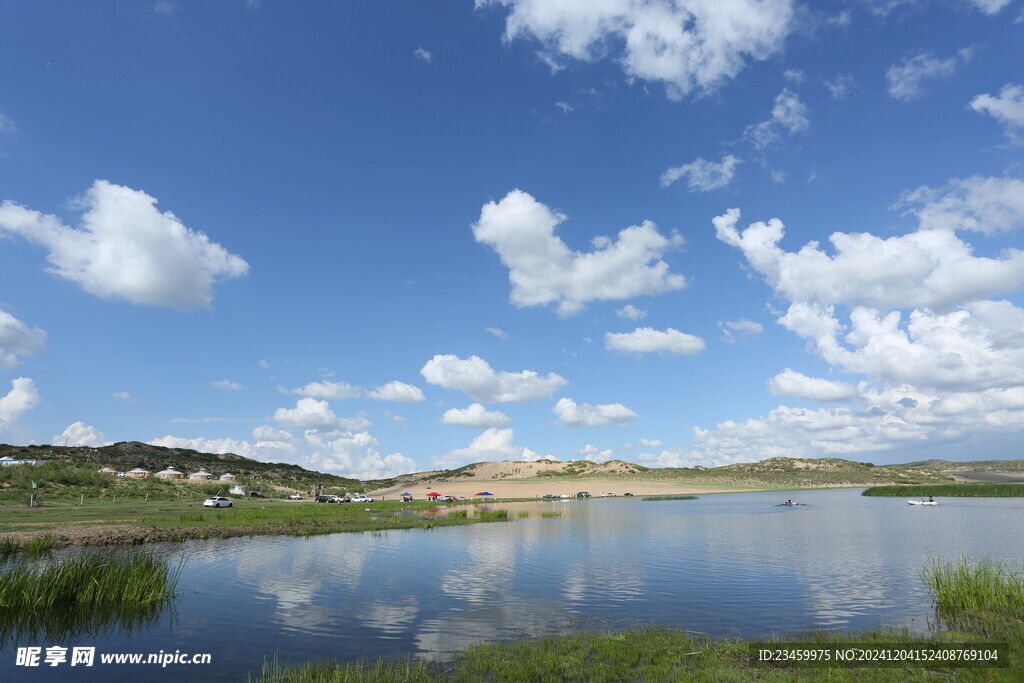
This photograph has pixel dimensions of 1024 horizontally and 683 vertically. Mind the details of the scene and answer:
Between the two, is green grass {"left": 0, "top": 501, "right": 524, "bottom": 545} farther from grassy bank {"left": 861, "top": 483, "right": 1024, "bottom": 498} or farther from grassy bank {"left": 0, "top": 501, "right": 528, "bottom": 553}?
grassy bank {"left": 861, "top": 483, "right": 1024, "bottom": 498}

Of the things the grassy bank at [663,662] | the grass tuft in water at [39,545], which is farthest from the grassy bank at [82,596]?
the grass tuft in water at [39,545]

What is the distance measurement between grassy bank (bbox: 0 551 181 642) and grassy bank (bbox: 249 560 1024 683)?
1133 centimetres

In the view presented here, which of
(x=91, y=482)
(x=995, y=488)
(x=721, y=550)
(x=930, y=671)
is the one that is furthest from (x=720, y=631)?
(x=995, y=488)

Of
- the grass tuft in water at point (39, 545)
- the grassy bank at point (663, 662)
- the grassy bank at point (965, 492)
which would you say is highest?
the grass tuft in water at point (39, 545)

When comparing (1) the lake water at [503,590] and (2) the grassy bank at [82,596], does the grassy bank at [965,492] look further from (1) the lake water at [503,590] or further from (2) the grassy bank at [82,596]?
(2) the grassy bank at [82,596]

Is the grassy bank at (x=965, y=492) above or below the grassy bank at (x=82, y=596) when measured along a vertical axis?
below

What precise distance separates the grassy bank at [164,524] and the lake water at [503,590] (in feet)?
13.7

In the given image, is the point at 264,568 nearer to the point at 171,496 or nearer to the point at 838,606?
the point at 838,606

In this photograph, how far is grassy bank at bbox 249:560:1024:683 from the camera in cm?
1608

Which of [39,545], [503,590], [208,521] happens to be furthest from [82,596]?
[208,521]

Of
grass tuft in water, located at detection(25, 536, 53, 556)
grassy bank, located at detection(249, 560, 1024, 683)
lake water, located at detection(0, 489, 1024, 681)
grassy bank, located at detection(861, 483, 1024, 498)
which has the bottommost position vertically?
grassy bank, located at detection(861, 483, 1024, 498)

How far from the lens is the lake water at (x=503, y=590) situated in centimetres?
2111

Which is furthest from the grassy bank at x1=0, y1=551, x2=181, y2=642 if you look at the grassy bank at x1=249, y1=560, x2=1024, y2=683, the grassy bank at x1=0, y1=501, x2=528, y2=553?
the grassy bank at x1=0, y1=501, x2=528, y2=553

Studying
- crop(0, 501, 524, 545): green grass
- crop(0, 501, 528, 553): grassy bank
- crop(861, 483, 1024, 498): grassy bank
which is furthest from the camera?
crop(861, 483, 1024, 498): grassy bank
